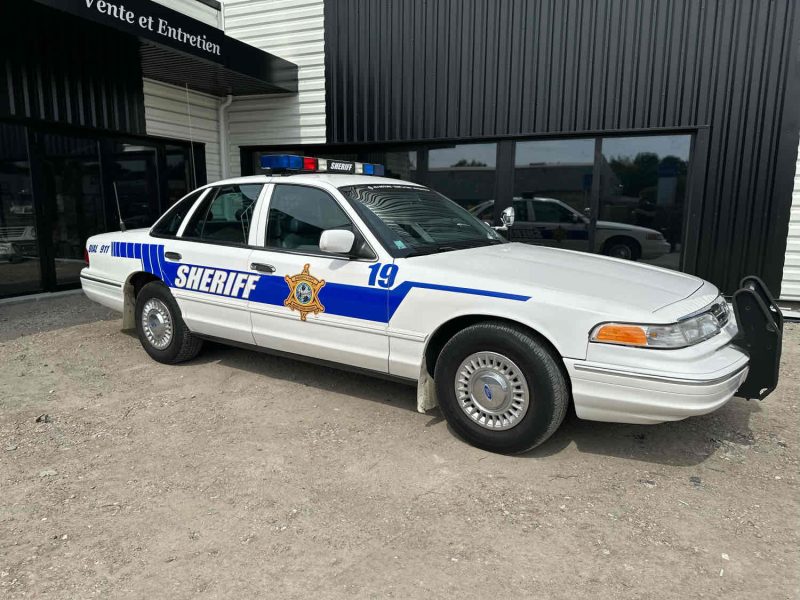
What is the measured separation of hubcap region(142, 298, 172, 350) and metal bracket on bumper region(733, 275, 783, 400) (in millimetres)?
4329

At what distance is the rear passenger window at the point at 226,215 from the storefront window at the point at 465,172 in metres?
4.97

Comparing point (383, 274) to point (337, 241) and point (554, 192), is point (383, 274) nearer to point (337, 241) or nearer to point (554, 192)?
point (337, 241)

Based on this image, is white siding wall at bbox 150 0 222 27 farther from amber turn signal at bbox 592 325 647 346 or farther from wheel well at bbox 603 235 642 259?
amber turn signal at bbox 592 325 647 346

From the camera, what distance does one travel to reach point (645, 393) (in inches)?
119

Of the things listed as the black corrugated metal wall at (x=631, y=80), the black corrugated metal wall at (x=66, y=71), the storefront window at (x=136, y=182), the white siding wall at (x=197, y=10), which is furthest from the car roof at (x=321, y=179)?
the white siding wall at (x=197, y=10)

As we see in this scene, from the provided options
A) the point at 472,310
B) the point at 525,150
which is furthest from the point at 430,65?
the point at 472,310

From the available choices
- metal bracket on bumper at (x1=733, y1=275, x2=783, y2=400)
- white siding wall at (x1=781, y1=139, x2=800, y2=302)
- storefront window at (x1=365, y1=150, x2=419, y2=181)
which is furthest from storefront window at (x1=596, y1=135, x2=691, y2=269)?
metal bracket on bumper at (x1=733, y1=275, x2=783, y2=400)

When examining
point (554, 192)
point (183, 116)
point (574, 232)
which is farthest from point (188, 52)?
point (574, 232)

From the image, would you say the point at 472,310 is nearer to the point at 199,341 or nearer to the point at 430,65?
the point at 199,341

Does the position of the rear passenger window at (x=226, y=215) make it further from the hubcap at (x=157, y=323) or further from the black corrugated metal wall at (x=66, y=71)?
the black corrugated metal wall at (x=66, y=71)

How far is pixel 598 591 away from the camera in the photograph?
234 centimetres

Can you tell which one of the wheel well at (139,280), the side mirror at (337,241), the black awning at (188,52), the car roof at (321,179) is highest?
the black awning at (188,52)

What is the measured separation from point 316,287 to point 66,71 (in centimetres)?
621

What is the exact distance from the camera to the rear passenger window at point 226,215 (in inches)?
181
